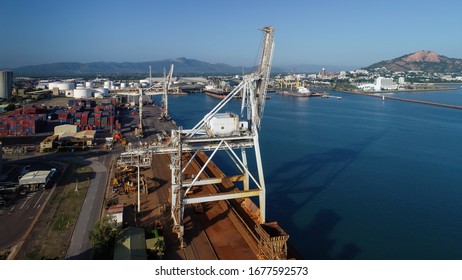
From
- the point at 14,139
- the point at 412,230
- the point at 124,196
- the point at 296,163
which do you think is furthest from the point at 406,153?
the point at 14,139

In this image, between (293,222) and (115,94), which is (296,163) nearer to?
(293,222)

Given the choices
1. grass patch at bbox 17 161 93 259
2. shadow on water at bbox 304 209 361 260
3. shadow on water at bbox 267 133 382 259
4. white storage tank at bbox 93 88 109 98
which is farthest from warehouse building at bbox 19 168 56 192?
white storage tank at bbox 93 88 109 98

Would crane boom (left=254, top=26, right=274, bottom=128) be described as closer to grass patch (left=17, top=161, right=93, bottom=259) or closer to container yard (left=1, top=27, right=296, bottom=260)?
container yard (left=1, top=27, right=296, bottom=260)

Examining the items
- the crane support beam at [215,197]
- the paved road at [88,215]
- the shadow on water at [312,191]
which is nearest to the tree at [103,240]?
the paved road at [88,215]

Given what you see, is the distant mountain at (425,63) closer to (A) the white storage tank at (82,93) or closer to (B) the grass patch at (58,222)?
(A) the white storage tank at (82,93)

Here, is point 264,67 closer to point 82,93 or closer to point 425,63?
point 82,93

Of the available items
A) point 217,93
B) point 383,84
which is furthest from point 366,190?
point 383,84
